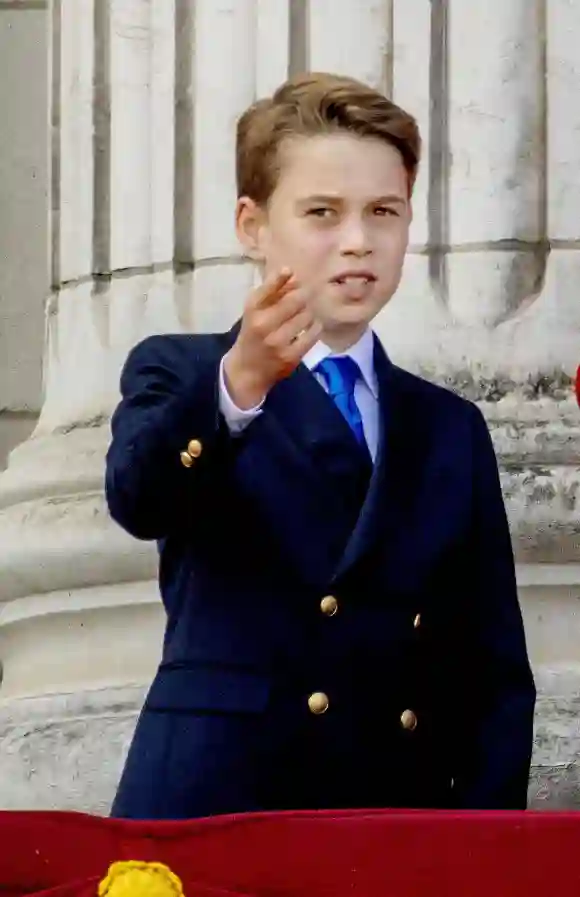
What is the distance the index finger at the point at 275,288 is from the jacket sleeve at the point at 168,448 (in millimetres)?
68

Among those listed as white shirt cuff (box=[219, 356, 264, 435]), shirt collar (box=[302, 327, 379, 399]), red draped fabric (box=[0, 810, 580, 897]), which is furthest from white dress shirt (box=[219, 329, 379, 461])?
red draped fabric (box=[0, 810, 580, 897])

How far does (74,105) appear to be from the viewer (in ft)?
6.36

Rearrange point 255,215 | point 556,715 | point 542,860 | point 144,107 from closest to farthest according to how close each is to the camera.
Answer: point 542,860 < point 255,215 < point 556,715 < point 144,107

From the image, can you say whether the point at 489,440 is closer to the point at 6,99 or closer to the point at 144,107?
the point at 144,107

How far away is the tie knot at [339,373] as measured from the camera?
1.54 metres

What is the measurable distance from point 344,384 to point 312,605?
18cm

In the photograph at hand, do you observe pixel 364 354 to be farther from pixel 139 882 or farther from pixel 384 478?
pixel 139 882

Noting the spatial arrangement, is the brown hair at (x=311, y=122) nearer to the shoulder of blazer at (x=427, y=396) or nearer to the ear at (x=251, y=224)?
the ear at (x=251, y=224)

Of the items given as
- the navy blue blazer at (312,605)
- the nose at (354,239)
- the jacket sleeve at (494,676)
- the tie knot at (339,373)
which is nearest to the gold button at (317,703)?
the navy blue blazer at (312,605)

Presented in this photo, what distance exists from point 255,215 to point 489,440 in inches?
10.0

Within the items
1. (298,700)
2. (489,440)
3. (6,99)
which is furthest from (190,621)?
(6,99)

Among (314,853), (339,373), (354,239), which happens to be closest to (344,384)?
(339,373)

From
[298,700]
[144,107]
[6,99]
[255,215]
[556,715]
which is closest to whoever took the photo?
[298,700]

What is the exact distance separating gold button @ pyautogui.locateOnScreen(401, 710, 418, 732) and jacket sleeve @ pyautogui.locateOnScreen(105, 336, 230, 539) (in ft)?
0.70
